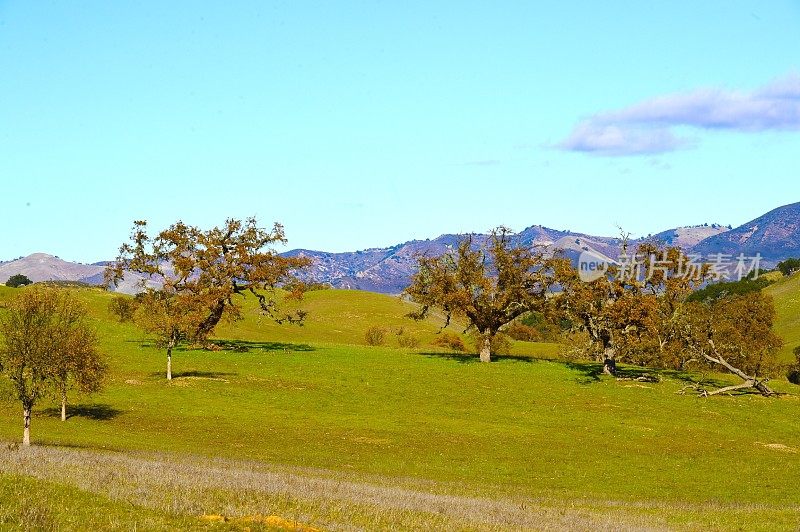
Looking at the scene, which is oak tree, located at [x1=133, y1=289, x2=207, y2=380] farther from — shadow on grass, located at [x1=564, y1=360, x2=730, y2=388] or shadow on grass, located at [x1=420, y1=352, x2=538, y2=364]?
shadow on grass, located at [x1=564, y1=360, x2=730, y2=388]

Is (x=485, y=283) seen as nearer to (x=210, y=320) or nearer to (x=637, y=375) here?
(x=637, y=375)

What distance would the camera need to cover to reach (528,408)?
6531 cm

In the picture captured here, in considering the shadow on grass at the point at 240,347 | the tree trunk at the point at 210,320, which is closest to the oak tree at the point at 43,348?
the tree trunk at the point at 210,320

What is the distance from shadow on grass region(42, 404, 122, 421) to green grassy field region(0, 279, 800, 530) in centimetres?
25

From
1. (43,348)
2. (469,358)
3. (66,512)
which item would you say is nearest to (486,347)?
(469,358)

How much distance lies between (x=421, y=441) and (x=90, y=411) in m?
23.3

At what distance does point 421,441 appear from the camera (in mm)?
52094

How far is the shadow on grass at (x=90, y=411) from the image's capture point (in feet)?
182

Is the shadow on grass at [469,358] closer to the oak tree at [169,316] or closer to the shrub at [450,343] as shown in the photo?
the oak tree at [169,316]

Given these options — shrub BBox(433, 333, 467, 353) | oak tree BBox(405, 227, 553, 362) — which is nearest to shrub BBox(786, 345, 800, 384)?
shrub BBox(433, 333, 467, 353)

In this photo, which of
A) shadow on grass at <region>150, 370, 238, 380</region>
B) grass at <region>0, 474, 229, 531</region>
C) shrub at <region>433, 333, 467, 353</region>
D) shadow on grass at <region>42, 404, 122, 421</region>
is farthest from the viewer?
shrub at <region>433, 333, 467, 353</region>

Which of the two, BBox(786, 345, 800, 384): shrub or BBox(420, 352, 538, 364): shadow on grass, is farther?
BBox(786, 345, 800, 384): shrub

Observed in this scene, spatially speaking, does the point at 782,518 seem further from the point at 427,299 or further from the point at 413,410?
the point at 427,299

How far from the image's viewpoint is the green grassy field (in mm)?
25359
